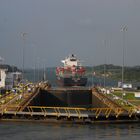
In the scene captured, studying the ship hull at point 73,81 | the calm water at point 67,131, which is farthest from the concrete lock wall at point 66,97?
the calm water at point 67,131

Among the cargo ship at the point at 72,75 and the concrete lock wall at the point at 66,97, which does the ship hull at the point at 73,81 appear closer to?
the cargo ship at the point at 72,75

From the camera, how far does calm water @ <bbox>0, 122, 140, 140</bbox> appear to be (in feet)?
175

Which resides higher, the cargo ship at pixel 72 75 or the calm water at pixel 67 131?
the cargo ship at pixel 72 75

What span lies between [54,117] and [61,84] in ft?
369

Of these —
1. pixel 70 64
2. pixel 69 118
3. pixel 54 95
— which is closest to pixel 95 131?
pixel 69 118

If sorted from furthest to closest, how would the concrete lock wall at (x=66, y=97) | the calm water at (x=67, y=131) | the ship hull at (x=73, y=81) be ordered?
the ship hull at (x=73, y=81), the concrete lock wall at (x=66, y=97), the calm water at (x=67, y=131)

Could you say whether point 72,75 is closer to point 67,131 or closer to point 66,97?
point 66,97

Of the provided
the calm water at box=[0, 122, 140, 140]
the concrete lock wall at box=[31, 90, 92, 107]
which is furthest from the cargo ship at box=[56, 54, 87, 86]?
the calm water at box=[0, 122, 140, 140]

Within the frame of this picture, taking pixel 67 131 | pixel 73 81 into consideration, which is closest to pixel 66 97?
pixel 73 81

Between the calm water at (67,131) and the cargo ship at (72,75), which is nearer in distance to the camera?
the calm water at (67,131)

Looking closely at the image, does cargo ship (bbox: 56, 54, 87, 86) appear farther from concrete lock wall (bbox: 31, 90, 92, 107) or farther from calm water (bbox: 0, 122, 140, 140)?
calm water (bbox: 0, 122, 140, 140)

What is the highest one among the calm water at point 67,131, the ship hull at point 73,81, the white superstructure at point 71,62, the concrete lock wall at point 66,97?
the white superstructure at point 71,62

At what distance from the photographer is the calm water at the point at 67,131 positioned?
5344cm

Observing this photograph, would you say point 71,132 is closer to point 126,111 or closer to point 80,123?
point 80,123
